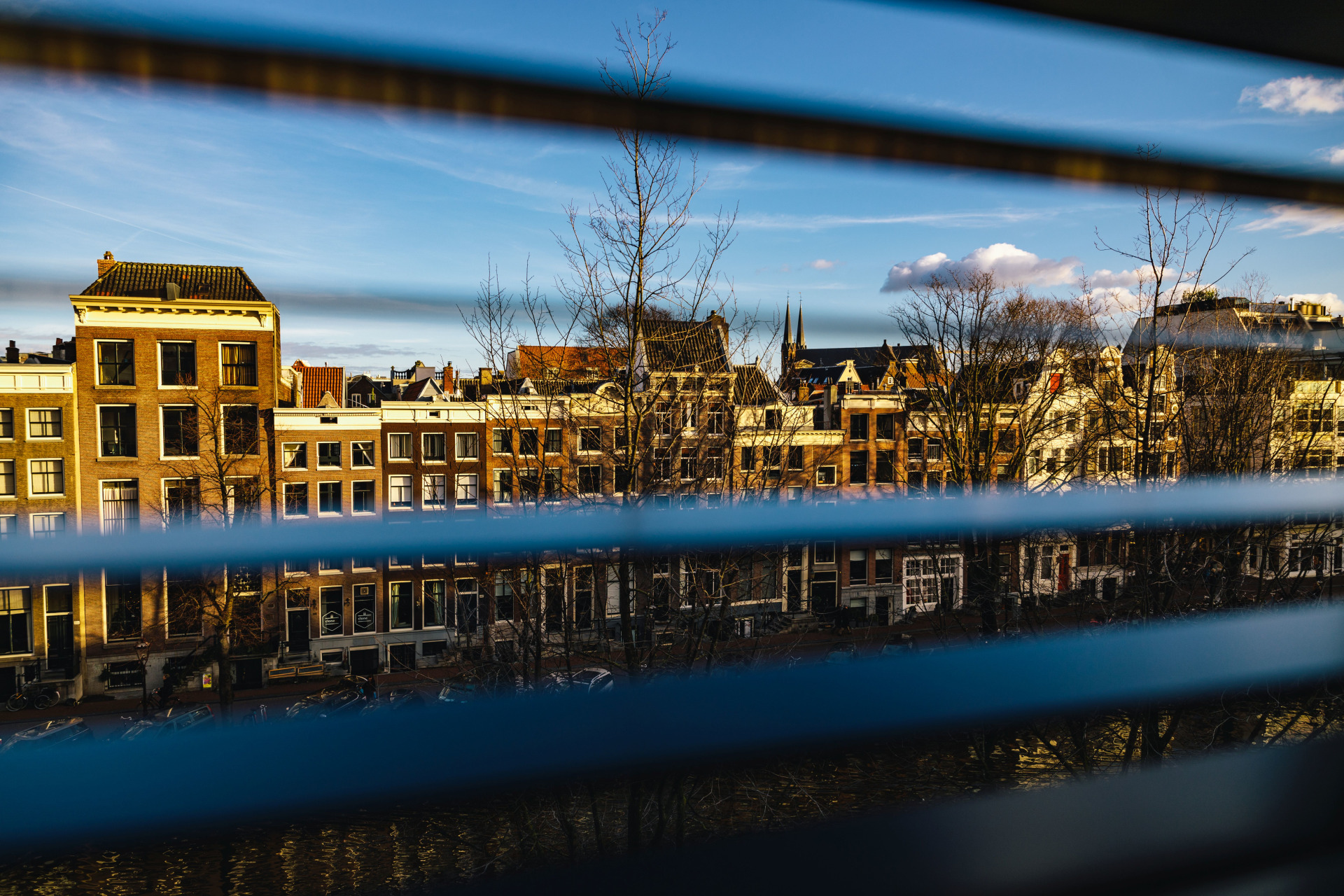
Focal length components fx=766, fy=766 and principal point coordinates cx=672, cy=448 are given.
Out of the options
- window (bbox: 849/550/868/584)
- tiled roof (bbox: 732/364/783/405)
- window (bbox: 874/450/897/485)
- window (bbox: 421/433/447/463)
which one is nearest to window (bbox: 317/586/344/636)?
window (bbox: 849/550/868/584)

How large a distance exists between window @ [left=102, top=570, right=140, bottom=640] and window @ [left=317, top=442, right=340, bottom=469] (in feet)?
1.50

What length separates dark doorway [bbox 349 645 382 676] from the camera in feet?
4.08

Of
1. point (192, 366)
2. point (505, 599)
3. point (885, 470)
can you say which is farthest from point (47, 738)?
point (885, 470)

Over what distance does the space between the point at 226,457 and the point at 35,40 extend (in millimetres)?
892

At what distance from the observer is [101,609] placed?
21.5 inches

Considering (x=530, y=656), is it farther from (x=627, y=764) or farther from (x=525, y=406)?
(x=627, y=764)

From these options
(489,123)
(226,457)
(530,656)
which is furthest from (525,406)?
(489,123)

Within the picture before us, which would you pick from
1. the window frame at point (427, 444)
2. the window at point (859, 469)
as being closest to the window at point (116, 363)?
the window frame at point (427, 444)

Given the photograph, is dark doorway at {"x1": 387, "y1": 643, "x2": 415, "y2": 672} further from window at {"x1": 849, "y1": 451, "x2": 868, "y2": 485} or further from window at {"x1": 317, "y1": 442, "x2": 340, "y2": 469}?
window at {"x1": 849, "y1": 451, "x2": 868, "y2": 485}

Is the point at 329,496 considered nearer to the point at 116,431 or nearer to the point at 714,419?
the point at 116,431

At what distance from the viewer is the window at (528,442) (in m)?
4.90

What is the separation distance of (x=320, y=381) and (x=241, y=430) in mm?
244

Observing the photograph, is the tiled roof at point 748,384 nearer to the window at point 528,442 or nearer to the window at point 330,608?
the window at point 528,442

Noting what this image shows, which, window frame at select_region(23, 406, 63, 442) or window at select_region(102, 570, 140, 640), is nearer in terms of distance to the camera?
window at select_region(102, 570, 140, 640)
